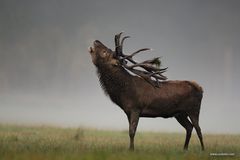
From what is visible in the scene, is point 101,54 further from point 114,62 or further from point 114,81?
point 114,81

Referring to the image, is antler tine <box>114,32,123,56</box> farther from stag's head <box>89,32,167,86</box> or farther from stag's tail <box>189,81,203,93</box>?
stag's tail <box>189,81,203,93</box>

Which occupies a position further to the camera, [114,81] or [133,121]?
[114,81]

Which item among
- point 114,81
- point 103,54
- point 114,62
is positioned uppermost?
point 103,54

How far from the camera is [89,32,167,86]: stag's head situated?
13.4 m

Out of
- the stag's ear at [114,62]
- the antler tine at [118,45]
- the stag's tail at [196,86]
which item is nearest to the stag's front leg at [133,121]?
the stag's ear at [114,62]

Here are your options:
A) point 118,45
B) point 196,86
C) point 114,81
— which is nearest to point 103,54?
point 118,45

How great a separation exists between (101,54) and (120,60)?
607mm

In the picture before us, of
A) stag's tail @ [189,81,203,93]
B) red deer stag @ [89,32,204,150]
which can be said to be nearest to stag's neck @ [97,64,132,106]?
red deer stag @ [89,32,204,150]

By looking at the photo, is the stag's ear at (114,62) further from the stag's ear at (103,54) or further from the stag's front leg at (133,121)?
the stag's front leg at (133,121)

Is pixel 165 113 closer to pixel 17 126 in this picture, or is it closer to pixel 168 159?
pixel 168 159

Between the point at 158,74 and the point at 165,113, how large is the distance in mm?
1173

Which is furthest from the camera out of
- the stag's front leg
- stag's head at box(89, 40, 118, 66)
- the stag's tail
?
the stag's tail

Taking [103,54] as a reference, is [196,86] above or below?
below

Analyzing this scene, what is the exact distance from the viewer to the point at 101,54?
43.8 ft
